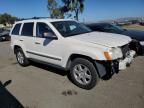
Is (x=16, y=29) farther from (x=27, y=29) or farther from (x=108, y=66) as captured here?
(x=108, y=66)

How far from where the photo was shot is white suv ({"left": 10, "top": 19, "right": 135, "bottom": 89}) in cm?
423

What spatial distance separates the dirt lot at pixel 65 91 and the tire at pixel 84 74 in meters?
0.16

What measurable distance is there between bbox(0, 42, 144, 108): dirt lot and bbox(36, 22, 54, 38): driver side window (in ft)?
4.50

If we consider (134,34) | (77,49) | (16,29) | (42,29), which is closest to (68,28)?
(42,29)

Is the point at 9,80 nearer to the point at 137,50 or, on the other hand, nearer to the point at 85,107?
the point at 85,107

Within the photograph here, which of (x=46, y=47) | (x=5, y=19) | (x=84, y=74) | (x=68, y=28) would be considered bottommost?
(x=84, y=74)

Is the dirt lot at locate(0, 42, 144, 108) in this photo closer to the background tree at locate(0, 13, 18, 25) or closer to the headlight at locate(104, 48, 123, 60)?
the headlight at locate(104, 48, 123, 60)

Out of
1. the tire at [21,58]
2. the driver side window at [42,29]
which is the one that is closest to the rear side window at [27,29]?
the driver side window at [42,29]

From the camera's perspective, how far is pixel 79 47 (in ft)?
14.5

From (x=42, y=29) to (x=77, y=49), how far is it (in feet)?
5.88

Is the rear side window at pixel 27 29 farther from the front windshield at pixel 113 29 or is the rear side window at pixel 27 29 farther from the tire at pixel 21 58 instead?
the front windshield at pixel 113 29

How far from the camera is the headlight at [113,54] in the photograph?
4.07 metres

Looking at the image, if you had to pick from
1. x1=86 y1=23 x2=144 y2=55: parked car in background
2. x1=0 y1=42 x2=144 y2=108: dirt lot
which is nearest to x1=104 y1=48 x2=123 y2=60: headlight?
x1=0 y1=42 x2=144 y2=108: dirt lot

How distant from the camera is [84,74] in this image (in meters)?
4.61
